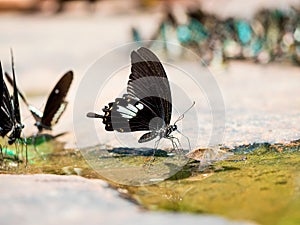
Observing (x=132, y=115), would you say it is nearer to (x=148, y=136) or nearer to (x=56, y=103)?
(x=148, y=136)

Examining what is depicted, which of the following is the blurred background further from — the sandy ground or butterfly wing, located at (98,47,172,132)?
butterfly wing, located at (98,47,172,132)

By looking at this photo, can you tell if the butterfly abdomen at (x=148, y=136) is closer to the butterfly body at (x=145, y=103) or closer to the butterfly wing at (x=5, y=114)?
the butterfly body at (x=145, y=103)

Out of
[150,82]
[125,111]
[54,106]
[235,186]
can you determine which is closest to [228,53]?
[54,106]

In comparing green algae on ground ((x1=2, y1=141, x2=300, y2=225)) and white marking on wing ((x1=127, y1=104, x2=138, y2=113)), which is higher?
white marking on wing ((x1=127, y1=104, x2=138, y2=113))

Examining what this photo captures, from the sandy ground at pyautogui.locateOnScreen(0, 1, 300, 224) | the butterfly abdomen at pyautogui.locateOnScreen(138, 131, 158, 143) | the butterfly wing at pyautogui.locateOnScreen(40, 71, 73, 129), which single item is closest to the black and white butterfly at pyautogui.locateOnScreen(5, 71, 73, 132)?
the butterfly wing at pyautogui.locateOnScreen(40, 71, 73, 129)

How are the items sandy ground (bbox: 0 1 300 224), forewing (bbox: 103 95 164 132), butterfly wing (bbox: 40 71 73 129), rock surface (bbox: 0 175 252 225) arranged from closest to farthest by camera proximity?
rock surface (bbox: 0 175 252 225), sandy ground (bbox: 0 1 300 224), forewing (bbox: 103 95 164 132), butterfly wing (bbox: 40 71 73 129)

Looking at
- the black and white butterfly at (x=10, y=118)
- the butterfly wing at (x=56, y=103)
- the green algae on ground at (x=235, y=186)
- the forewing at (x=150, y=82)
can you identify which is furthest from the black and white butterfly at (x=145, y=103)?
the butterfly wing at (x=56, y=103)
